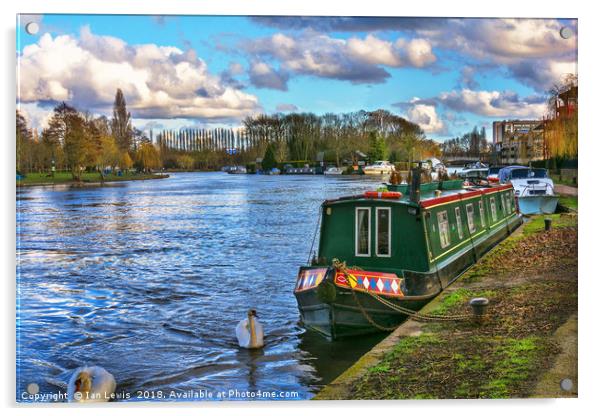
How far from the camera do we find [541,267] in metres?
9.62

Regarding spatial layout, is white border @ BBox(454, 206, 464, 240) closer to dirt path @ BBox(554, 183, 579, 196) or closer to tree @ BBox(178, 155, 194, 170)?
dirt path @ BBox(554, 183, 579, 196)

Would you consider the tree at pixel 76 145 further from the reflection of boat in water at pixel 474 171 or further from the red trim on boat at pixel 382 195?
the reflection of boat in water at pixel 474 171

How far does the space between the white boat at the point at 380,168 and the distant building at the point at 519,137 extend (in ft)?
4.70

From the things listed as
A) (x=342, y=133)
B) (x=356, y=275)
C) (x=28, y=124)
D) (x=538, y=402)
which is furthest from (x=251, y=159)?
(x=538, y=402)

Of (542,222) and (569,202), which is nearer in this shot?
(569,202)

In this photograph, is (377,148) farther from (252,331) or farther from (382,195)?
(252,331)

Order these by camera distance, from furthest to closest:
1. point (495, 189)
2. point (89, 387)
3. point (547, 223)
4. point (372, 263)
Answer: point (495, 189)
point (372, 263)
point (547, 223)
point (89, 387)

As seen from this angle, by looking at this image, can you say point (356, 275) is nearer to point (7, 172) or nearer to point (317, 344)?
point (317, 344)

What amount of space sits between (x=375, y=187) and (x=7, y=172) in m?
4.74

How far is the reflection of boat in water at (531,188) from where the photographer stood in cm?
988

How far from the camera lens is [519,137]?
964 centimetres

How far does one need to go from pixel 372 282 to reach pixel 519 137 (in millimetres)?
2608

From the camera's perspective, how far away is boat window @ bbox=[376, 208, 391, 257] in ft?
33.0

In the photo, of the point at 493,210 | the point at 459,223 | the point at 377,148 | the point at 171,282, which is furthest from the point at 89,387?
the point at 493,210
